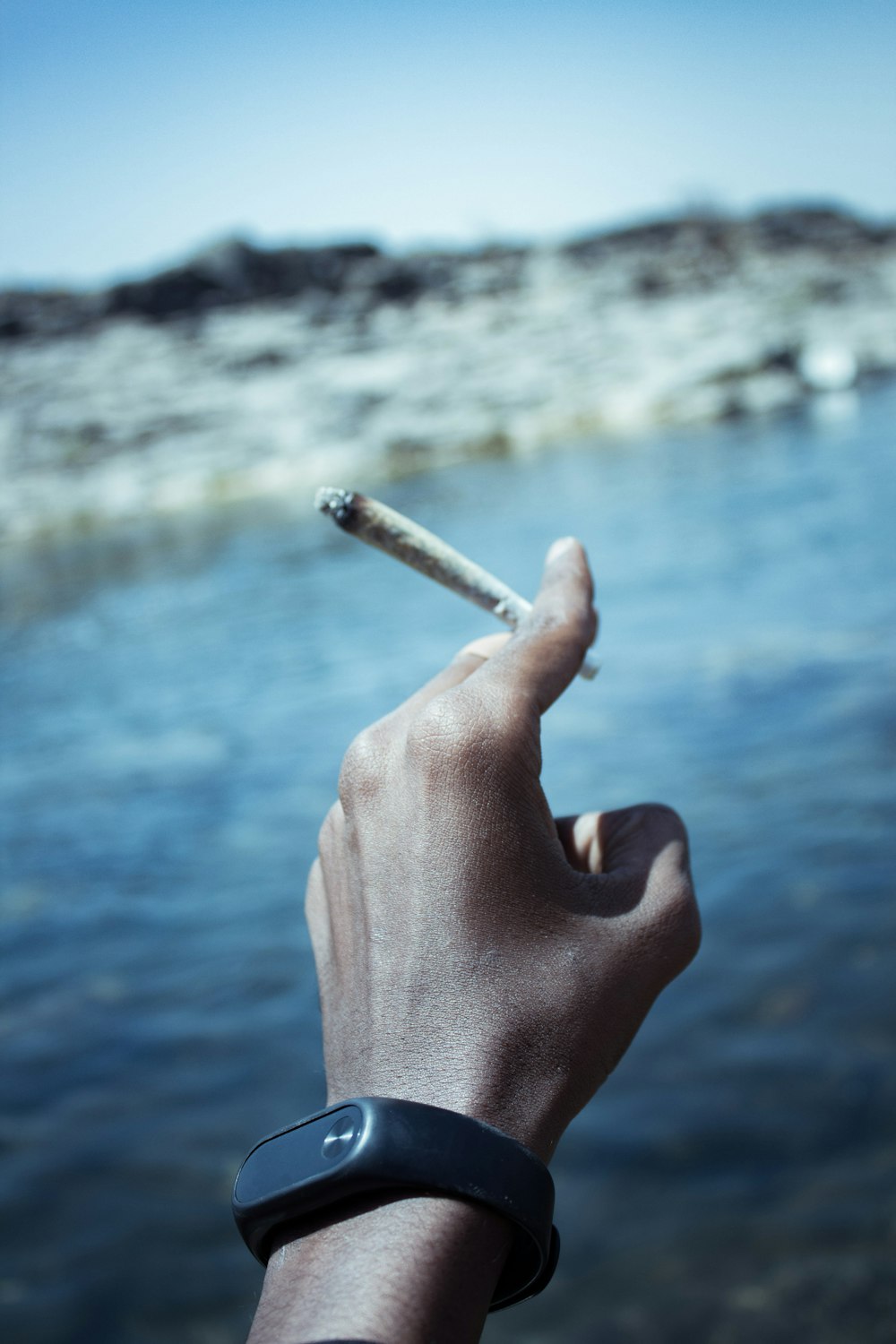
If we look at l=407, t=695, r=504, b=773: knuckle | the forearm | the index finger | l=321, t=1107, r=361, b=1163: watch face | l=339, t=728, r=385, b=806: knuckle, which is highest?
the index finger

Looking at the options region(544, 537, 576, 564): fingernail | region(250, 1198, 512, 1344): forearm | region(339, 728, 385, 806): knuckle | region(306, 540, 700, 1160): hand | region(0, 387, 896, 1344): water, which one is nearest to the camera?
region(250, 1198, 512, 1344): forearm

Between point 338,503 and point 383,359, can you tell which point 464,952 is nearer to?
point 338,503

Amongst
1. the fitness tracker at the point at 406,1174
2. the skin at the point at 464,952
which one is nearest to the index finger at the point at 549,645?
the skin at the point at 464,952

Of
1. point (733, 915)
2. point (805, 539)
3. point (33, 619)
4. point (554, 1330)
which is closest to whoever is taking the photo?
point (554, 1330)

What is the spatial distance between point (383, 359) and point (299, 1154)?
2462cm

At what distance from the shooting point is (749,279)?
26297mm

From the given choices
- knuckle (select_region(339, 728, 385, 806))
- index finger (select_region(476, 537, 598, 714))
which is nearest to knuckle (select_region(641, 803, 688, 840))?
index finger (select_region(476, 537, 598, 714))

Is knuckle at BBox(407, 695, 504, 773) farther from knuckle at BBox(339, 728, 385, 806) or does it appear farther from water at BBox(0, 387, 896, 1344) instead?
water at BBox(0, 387, 896, 1344)

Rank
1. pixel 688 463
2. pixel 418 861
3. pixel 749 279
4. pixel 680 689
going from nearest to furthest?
pixel 418 861, pixel 680 689, pixel 688 463, pixel 749 279

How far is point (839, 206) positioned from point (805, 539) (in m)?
31.3

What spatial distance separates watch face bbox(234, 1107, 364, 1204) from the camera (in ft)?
2.73

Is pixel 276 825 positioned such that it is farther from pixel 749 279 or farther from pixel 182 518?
pixel 749 279

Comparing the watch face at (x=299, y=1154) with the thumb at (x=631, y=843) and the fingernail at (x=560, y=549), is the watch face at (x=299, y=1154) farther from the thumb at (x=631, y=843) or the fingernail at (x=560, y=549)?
A: the fingernail at (x=560, y=549)

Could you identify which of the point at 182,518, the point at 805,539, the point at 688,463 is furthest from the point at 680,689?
the point at 182,518
